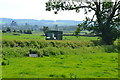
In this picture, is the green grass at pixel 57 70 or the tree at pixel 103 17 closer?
the green grass at pixel 57 70

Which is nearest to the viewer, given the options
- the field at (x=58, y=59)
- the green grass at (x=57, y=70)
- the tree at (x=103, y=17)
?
the green grass at (x=57, y=70)

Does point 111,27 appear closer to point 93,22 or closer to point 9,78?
point 93,22

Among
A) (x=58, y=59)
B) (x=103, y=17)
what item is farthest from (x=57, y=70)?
(x=103, y=17)

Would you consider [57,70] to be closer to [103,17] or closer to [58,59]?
[58,59]

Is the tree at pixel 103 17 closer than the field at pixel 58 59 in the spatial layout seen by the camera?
No

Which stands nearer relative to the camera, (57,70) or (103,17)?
(57,70)

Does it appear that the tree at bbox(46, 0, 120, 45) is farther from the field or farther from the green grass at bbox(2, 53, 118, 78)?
the green grass at bbox(2, 53, 118, 78)

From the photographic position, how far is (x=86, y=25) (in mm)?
49219

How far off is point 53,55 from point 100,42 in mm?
19835

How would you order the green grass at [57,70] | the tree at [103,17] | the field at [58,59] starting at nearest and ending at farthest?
the green grass at [57,70] → the field at [58,59] → the tree at [103,17]

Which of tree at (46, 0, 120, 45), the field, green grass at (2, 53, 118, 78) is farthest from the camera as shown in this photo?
tree at (46, 0, 120, 45)

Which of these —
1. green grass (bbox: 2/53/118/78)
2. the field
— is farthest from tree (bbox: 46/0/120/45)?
green grass (bbox: 2/53/118/78)

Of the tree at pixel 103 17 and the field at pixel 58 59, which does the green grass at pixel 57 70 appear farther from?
the tree at pixel 103 17

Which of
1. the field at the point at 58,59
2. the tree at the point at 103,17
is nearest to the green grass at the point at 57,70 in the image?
the field at the point at 58,59
